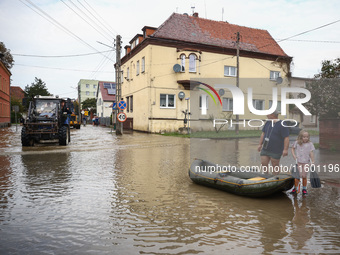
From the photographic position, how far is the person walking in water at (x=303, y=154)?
253 inches

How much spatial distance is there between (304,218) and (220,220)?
144 cm

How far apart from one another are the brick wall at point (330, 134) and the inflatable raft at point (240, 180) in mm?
6300

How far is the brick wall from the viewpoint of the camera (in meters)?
11.9

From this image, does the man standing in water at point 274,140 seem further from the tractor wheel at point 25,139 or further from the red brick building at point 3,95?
the red brick building at point 3,95

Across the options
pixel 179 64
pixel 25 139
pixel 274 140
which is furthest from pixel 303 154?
pixel 179 64

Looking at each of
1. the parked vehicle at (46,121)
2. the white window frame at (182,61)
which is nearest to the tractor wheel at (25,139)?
the parked vehicle at (46,121)

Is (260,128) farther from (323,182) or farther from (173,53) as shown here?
(173,53)

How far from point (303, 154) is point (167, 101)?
2168cm

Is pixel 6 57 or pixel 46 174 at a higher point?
pixel 6 57

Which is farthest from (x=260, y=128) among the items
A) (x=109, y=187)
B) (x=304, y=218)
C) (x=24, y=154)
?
(x=24, y=154)

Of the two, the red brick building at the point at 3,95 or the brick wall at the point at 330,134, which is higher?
the red brick building at the point at 3,95

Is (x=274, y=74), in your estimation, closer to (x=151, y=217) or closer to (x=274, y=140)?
(x=274, y=140)

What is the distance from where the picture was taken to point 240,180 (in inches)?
251

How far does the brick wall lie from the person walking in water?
5989mm
